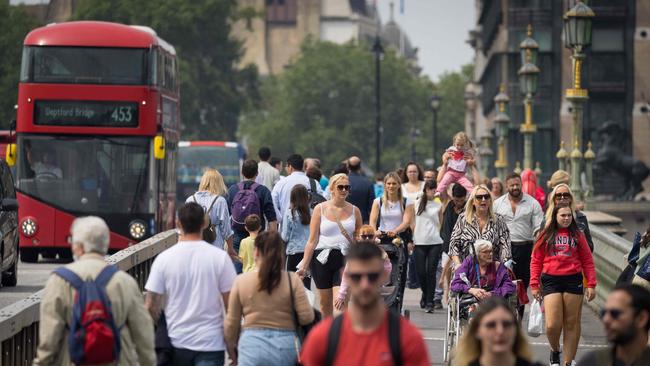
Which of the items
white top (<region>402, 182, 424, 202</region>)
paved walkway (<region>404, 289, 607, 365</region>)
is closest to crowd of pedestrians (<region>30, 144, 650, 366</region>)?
paved walkway (<region>404, 289, 607, 365</region>)

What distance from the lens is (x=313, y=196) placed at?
2044cm

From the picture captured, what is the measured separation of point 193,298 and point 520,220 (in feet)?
29.1

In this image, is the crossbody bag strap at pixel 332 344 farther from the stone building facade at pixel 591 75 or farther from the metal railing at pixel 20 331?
the stone building facade at pixel 591 75

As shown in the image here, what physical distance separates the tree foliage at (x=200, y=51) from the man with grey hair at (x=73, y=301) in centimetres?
7411

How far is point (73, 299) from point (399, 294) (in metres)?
8.03

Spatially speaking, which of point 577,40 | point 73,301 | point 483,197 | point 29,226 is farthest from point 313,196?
point 73,301

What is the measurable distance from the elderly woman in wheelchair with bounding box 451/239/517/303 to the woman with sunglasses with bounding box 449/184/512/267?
1078 mm

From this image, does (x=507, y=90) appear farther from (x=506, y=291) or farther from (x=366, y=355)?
(x=366, y=355)

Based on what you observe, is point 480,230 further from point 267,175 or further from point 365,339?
point 267,175

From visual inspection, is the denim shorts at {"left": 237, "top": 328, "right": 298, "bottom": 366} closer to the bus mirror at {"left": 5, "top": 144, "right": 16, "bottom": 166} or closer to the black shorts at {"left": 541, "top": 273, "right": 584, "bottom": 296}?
the black shorts at {"left": 541, "top": 273, "right": 584, "bottom": 296}

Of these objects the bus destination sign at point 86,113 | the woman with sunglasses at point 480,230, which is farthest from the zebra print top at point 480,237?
the bus destination sign at point 86,113

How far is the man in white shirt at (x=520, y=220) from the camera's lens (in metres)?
18.8

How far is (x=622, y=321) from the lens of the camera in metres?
8.20

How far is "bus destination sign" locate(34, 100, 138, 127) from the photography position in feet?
95.2
